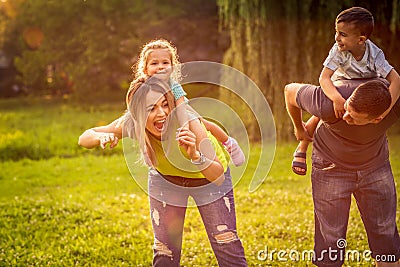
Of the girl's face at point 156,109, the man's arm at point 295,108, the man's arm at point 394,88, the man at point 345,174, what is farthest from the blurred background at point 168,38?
the girl's face at point 156,109

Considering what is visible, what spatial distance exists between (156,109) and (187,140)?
31 centimetres

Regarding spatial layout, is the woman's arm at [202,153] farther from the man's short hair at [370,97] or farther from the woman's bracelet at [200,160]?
the man's short hair at [370,97]

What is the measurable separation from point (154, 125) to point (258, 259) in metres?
2.56

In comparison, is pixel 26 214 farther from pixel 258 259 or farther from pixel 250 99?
pixel 250 99

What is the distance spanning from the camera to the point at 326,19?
10891 mm

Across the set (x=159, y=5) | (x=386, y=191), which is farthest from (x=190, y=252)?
(x=159, y=5)

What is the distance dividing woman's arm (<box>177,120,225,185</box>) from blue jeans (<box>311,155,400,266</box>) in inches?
25.4

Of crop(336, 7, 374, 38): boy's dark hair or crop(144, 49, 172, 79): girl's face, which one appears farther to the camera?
crop(144, 49, 172, 79): girl's face

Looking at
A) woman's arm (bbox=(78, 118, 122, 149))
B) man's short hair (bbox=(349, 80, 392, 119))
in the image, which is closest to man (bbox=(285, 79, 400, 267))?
man's short hair (bbox=(349, 80, 392, 119))

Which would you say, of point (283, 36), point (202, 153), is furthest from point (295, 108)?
point (283, 36)

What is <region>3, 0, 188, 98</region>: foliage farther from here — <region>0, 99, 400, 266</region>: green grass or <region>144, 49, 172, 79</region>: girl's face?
<region>144, 49, 172, 79</region>: girl's face

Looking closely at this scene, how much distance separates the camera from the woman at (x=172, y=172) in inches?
135

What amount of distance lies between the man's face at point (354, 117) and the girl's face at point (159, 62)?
1.01 m

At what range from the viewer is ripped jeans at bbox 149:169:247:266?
3592 millimetres
